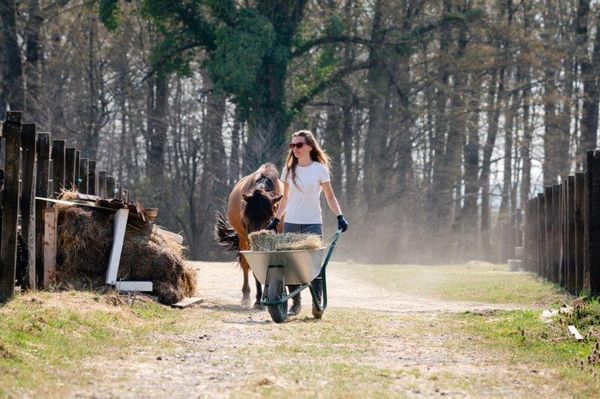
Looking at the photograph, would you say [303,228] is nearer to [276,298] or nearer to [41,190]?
[276,298]

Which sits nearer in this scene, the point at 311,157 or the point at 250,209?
the point at 311,157

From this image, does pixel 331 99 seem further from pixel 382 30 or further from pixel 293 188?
pixel 293 188

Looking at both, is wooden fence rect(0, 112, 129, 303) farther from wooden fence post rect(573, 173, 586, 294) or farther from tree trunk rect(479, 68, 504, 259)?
tree trunk rect(479, 68, 504, 259)

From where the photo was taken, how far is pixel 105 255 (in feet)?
49.2

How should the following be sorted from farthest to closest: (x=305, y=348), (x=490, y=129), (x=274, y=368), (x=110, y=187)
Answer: (x=490, y=129)
(x=110, y=187)
(x=305, y=348)
(x=274, y=368)

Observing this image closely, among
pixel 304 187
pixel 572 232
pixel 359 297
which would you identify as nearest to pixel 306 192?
pixel 304 187

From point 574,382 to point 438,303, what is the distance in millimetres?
9395

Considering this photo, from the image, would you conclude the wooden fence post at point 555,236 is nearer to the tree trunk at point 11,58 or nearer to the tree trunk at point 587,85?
the tree trunk at point 11,58

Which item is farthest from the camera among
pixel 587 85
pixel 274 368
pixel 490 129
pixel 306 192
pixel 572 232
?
pixel 490 129

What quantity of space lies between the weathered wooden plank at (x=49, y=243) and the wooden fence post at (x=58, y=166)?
150 cm

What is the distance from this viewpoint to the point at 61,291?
45.8 feet

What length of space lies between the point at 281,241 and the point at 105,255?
11.0 feet

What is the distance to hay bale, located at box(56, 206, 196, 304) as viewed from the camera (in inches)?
580

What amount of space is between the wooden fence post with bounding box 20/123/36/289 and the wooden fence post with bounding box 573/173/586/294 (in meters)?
8.03
